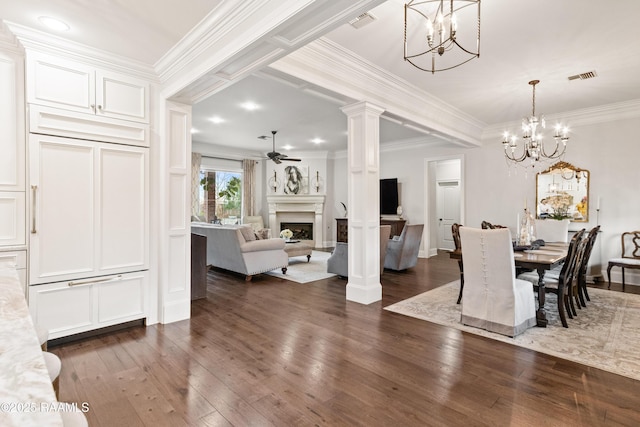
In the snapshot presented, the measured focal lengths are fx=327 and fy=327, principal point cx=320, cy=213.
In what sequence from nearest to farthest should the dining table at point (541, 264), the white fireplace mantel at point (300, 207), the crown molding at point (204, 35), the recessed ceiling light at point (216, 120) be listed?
the crown molding at point (204, 35)
the dining table at point (541, 264)
the recessed ceiling light at point (216, 120)
the white fireplace mantel at point (300, 207)

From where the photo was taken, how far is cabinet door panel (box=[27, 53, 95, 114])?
8.75 ft

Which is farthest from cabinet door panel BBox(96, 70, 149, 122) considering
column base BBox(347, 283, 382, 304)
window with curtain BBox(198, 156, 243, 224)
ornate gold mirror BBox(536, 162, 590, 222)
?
ornate gold mirror BBox(536, 162, 590, 222)

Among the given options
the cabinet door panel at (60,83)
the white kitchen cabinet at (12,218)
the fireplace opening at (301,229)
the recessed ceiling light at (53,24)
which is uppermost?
the recessed ceiling light at (53,24)

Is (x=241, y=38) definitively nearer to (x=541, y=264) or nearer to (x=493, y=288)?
(x=493, y=288)

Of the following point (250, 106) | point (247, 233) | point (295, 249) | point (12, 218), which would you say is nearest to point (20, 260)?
point (12, 218)

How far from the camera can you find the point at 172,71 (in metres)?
3.05

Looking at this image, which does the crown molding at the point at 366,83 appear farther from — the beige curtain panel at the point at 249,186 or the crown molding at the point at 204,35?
the beige curtain panel at the point at 249,186

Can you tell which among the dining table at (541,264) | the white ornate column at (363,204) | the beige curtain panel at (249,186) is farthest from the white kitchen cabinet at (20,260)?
the beige curtain panel at (249,186)

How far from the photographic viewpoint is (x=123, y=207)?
3.14 meters

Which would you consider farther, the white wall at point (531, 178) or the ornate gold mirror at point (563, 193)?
the ornate gold mirror at point (563, 193)

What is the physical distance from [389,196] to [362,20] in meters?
5.67

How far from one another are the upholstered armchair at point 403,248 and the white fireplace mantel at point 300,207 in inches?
146

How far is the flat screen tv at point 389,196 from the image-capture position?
810cm

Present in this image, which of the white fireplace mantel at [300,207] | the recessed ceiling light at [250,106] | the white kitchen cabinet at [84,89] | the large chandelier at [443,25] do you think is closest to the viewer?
the large chandelier at [443,25]
